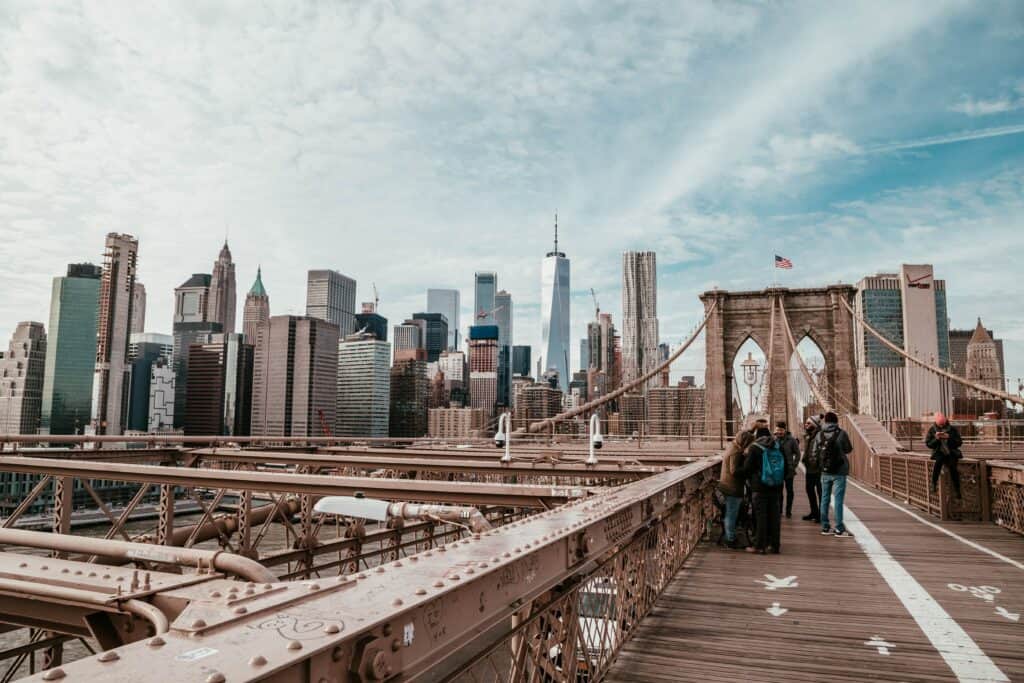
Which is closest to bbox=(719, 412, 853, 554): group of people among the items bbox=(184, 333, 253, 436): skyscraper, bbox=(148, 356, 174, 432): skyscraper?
bbox=(184, 333, 253, 436): skyscraper

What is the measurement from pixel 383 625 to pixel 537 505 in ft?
15.0

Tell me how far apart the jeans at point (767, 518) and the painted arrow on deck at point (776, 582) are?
1509mm

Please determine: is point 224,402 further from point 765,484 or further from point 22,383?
point 765,484

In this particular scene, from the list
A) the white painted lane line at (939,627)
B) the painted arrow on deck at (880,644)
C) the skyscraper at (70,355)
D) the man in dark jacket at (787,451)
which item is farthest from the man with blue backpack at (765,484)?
the skyscraper at (70,355)

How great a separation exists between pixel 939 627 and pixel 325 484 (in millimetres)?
5859

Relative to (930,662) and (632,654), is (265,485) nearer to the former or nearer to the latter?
(632,654)

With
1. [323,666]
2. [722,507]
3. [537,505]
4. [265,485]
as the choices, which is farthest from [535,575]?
[722,507]

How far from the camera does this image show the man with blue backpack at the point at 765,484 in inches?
339

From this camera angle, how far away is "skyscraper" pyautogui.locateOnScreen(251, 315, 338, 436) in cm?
17500

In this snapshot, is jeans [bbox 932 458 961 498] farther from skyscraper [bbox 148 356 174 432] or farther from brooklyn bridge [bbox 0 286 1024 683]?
skyscraper [bbox 148 356 174 432]

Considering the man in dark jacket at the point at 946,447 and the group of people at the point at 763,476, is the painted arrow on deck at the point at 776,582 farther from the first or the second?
the man in dark jacket at the point at 946,447

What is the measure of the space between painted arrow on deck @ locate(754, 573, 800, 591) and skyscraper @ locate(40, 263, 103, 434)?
181m

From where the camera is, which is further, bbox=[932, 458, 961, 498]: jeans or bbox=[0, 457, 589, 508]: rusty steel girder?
bbox=[932, 458, 961, 498]: jeans

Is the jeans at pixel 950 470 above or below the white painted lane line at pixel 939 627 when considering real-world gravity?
above
